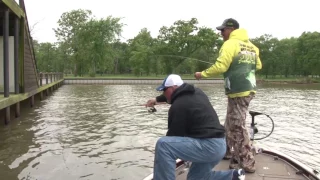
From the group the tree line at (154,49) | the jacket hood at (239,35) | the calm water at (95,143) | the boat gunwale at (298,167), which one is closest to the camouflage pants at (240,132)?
the boat gunwale at (298,167)

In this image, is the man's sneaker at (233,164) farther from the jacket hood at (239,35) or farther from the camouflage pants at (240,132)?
the jacket hood at (239,35)

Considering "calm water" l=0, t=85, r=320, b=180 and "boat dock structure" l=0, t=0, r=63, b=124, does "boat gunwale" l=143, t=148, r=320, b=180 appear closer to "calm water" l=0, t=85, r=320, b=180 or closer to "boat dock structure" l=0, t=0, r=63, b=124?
"calm water" l=0, t=85, r=320, b=180

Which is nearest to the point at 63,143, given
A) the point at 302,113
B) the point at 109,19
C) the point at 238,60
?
the point at 238,60

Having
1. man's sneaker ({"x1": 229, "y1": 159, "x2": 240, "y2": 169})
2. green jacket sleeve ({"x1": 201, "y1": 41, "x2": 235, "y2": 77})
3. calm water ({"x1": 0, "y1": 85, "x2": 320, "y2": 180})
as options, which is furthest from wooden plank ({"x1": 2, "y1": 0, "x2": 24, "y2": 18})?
man's sneaker ({"x1": 229, "y1": 159, "x2": 240, "y2": 169})

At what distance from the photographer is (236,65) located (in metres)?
4.23

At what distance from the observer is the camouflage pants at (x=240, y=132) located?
420 centimetres

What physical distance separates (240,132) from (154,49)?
56205 mm

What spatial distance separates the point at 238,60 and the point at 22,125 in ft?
28.0

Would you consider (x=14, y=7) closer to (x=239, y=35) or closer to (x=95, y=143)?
(x=95, y=143)

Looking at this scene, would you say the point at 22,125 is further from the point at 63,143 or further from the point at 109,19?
the point at 109,19

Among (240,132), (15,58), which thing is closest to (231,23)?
(240,132)

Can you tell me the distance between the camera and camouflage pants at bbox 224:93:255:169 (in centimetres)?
420

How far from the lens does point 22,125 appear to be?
10523mm

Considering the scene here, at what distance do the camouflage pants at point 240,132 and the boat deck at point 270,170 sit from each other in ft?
0.58
